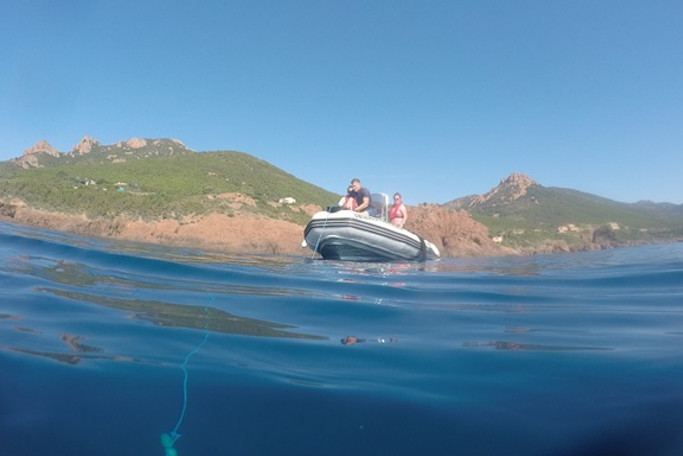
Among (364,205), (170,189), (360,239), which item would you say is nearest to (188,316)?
(360,239)

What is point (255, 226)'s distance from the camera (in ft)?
74.7

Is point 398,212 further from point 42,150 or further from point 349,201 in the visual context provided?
point 42,150

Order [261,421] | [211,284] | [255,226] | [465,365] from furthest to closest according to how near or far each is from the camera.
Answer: [255,226], [211,284], [465,365], [261,421]

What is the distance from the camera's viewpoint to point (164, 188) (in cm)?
3212

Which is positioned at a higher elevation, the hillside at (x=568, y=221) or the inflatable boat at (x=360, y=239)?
the hillside at (x=568, y=221)

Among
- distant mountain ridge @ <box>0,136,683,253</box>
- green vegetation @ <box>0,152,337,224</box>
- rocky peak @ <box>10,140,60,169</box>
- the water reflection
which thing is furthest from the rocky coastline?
rocky peak @ <box>10,140,60,169</box>

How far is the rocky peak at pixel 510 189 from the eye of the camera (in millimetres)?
63006

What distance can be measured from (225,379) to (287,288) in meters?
2.44

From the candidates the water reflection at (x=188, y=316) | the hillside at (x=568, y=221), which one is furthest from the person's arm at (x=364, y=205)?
the hillside at (x=568, y=221)

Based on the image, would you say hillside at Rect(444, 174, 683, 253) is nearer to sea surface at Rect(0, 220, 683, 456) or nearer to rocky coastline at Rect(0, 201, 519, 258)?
rocky coastline at Rect(0, 201, 519, 258)

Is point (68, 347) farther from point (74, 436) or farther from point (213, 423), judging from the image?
point (213, 423)

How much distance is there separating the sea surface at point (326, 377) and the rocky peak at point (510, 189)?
61.1 meters

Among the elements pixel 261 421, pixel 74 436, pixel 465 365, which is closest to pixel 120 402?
pixel 74 436

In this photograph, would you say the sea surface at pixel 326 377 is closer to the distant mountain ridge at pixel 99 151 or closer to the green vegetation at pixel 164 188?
the green vegetation at pixel 164 188
